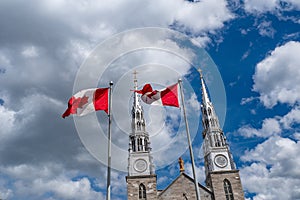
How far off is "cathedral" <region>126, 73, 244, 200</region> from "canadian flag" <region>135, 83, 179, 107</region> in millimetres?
17503

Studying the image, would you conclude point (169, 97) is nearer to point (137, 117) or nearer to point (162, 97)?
point (162, 97)

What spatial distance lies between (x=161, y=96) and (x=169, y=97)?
1.55ft

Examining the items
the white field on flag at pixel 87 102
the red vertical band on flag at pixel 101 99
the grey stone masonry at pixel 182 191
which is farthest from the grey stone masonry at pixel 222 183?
the white field on flag at pixel 87 102

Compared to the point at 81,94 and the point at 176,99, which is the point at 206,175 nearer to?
the point at 176,99

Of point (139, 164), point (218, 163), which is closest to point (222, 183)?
point (218, 163)

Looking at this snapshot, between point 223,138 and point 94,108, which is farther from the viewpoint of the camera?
point 223,138

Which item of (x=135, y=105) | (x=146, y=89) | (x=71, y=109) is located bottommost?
(x=71, y=109)

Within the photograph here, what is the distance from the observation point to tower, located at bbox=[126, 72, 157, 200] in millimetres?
35341

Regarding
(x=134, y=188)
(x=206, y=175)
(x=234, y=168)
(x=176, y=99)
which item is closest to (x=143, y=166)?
(x=134, y=188)

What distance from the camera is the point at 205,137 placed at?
41.8 metres

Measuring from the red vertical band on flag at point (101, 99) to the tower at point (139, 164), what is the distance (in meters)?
16.3

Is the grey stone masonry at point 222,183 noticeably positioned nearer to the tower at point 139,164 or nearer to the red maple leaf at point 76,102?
the tower at point 139,164

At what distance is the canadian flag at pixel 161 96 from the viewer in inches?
614

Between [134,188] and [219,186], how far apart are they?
11.3m
